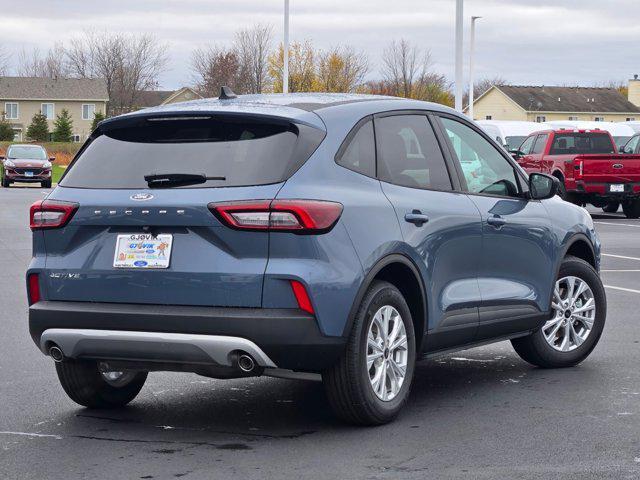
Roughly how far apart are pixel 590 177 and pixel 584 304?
19.0 m

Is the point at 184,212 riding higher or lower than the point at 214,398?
higher

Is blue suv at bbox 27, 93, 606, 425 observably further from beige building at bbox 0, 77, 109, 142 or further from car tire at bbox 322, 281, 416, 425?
beige building at bbox 0, 77, 109, 142

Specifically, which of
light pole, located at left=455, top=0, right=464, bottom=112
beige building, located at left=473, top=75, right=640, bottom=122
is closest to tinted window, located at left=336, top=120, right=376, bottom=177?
light pole, located at left=455, top=0, right=464, bottom=112

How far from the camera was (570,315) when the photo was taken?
8617 millimetres

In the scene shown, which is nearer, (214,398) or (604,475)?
(604,475)

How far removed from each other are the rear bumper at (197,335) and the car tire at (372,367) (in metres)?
0.13

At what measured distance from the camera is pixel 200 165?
6.34 metres

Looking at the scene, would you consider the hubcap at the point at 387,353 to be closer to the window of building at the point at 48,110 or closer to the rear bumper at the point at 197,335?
the rear bumper at the point at 197,335

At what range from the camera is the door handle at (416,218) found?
6.82 meters

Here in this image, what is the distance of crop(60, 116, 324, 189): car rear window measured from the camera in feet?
20.6

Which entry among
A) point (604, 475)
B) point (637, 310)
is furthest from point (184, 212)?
point (637, 310)

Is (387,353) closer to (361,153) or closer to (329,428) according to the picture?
(329,428)

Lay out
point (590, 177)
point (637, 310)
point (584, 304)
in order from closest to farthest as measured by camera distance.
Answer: point (584, 304)
point (637, 310)
point (590, 177)

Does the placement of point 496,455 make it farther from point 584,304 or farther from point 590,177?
point 590,177
